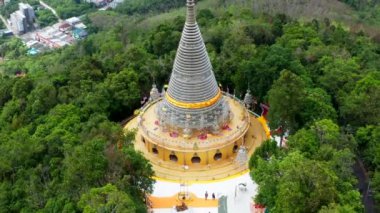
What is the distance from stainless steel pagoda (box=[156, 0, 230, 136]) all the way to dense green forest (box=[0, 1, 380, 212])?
21.1 ft

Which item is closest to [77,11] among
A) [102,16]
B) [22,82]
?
[102,16]

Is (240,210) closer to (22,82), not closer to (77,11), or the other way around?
(22,82)

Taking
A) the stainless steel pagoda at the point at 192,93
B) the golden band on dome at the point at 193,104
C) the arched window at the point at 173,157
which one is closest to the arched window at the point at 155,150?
the arched window at the point at 173,157

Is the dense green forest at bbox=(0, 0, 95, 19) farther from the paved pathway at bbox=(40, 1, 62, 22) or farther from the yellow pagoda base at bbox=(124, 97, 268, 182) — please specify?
the yellow pagoda base at bbox=(124, 97, 268, 182)

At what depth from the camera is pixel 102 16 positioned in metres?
134

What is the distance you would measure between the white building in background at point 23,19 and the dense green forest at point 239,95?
62829 mm

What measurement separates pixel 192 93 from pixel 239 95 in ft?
36.3

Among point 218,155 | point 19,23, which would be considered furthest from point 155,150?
point 19,23

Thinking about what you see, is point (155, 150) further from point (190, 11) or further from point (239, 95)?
point (190, 11)

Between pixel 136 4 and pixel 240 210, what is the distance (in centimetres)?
10348

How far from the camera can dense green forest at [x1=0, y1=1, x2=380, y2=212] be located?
1615 inches

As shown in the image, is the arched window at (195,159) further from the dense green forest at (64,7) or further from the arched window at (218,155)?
the dense green forest at (64,7)

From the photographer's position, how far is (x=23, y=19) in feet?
445

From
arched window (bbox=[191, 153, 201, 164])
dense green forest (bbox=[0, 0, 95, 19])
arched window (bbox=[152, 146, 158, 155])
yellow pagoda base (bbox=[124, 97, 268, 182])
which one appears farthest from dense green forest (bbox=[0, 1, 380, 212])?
dense green forest (bbox=[0, 0, 95, 19])
